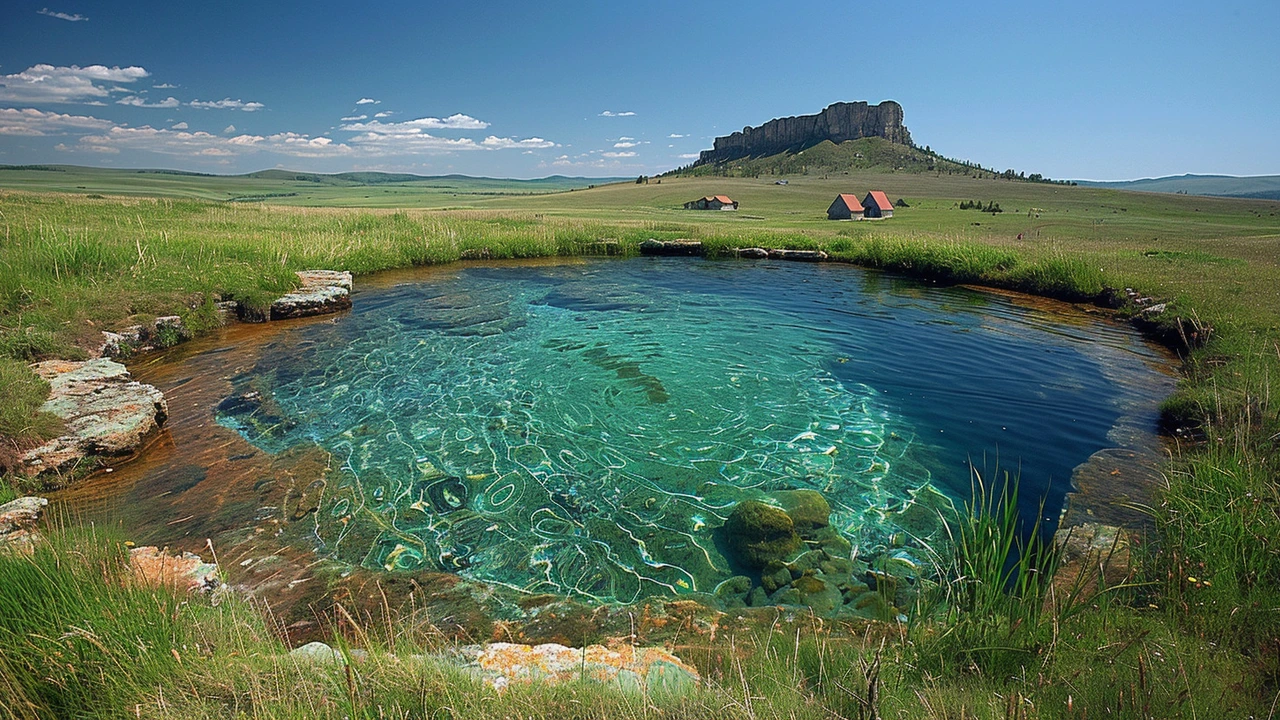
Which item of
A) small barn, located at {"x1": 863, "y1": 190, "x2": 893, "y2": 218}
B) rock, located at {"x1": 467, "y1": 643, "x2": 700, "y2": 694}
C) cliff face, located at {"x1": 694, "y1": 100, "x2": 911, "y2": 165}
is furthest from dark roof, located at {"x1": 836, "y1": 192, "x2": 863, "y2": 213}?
cliff face, located at {"x1": 694, "y1": 100, "x2": 911, "y2": 165}

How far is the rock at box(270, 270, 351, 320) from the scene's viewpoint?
587 inches

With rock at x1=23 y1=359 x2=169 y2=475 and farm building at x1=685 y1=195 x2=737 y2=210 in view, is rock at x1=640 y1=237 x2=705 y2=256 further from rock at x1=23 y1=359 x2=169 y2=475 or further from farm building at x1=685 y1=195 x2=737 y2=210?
farm building at x1=685 y1=195 x2=737 y2=210

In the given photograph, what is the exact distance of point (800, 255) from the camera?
26.8m

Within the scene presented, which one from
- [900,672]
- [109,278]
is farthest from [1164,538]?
[109,278]

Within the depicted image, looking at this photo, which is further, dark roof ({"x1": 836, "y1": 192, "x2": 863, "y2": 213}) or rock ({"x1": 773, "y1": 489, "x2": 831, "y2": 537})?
dark roof ({"x1": 836, "y1": 192, "x2": 863, "y2": 213})

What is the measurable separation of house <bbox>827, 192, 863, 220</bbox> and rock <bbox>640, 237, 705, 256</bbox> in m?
28.3

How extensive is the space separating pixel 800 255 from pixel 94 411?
25057 millimetres

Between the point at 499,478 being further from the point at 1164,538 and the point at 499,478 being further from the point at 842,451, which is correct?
the point at 1164,538

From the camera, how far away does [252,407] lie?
8891 millimetres

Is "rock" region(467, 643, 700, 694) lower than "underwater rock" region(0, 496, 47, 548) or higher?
→ higher

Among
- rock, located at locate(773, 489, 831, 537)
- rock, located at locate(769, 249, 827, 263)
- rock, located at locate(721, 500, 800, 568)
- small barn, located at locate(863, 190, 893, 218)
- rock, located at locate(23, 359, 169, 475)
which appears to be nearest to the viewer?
rock, located at locate(721, 500, 800, 568)

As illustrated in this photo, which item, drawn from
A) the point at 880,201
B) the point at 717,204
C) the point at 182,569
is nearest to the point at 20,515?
the point at 182,569

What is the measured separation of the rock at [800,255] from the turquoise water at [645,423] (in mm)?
10400

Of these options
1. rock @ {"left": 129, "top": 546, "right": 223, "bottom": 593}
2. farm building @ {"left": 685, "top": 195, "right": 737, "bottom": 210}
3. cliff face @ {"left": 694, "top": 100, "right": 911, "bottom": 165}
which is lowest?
rock @ {"left": 129, "top": 546, "right": 223, "bottom": 593}
